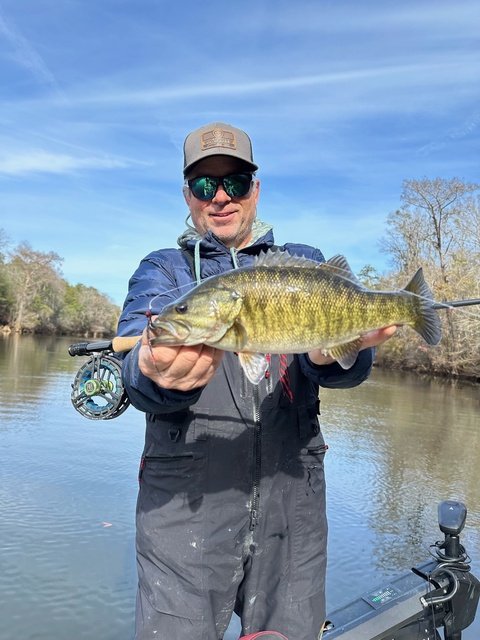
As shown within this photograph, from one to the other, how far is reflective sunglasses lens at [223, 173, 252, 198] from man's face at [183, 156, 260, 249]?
0.02 m

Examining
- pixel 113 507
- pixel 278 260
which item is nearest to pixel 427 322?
pixel 278 260

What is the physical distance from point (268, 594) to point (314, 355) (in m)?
1.41

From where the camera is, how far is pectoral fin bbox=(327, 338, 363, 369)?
8.43ft

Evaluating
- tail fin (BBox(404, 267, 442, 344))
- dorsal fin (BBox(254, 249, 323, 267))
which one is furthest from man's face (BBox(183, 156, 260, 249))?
tail fin (BBox(404, 267, 442, 344))

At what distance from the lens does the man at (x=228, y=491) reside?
2.66 m

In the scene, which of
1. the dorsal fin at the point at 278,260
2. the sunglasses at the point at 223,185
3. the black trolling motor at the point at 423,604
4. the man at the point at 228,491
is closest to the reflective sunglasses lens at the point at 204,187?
the sunglasses at the point at 223,185

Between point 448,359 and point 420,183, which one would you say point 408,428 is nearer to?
point 448,359

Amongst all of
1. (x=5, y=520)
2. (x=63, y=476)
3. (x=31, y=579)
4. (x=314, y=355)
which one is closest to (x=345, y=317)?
(x=314, y=355)

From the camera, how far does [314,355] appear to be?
273 centimetres

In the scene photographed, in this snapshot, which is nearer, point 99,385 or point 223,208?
point 223,208

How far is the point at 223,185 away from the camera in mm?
3215

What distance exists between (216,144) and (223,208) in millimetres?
391

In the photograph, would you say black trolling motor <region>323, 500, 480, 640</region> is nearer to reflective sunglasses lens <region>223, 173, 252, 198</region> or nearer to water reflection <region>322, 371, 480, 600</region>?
water reflection <region>322, 371, 480, 600</region>

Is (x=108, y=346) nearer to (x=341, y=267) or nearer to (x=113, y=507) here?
(x=341, y=267)
